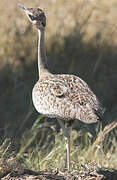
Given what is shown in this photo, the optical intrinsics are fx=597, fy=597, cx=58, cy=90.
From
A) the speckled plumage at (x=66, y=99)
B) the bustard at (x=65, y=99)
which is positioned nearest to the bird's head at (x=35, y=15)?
the bustard at (x=65, y=99)

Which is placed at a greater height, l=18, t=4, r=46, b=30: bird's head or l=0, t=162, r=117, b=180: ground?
l=18, t=4, r=46, b=30: bird's head

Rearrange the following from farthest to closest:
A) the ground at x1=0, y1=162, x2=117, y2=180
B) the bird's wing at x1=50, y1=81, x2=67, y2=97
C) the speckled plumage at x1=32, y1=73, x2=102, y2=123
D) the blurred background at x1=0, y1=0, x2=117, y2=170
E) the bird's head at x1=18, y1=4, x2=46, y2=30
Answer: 1. the blurred background at x1=0, y1=0, x2=117, y2=170
2. the bird's head at x1=18, y1=4, x2=46, y2=30
3. the bird's wing at x1=50, y1=81, x2=67, y2=97
4. the speckled plumage at x1=32, y1=73, x2=102, y2=123
5. the ground at x1=0, y1=162, x2=117, y2=180

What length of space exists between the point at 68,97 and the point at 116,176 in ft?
2.00

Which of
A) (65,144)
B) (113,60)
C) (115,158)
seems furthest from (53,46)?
(65,144)

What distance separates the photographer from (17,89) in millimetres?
7449

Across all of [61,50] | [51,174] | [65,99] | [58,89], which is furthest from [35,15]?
[61,50]

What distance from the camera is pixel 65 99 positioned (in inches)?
154

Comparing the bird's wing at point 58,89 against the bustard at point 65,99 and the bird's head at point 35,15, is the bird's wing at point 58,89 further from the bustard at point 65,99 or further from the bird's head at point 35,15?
the bird's head at point 35,15

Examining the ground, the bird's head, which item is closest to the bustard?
the bird's head

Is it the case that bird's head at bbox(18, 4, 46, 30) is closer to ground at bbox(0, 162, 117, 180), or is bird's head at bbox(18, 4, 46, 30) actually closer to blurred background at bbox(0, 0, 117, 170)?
ground at bbox(0, 162, 117, 180)

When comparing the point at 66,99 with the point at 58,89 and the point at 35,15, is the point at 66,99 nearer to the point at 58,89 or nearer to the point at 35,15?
the point at 58,89

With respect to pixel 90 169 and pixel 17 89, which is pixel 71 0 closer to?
pixel 17 89

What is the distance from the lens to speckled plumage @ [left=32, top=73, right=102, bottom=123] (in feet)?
12.3

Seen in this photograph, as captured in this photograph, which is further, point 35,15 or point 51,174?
point 35,15
